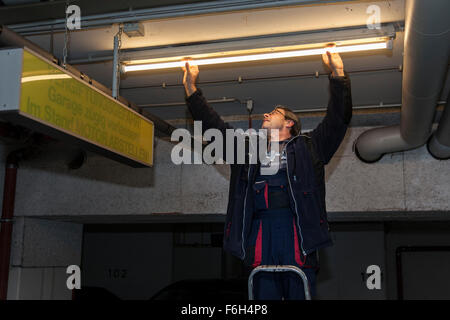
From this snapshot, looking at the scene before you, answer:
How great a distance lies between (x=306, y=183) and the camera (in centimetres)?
275

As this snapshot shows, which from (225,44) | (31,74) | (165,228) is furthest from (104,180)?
(165,228)

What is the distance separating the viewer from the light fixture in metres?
3.49

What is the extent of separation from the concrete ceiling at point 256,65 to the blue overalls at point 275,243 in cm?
147

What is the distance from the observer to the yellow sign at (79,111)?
110 inches

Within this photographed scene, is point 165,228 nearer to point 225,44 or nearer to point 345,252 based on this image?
point 345,252

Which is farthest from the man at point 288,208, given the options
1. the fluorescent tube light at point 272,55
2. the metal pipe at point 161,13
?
the metal pipe at point 161,13

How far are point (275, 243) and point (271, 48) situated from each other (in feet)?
5.17

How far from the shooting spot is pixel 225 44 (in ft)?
12.1

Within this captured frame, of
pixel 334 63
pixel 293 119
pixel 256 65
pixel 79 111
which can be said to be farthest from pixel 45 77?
pixel 256 65

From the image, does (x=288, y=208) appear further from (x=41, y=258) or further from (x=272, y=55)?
(x=41, y=258)
